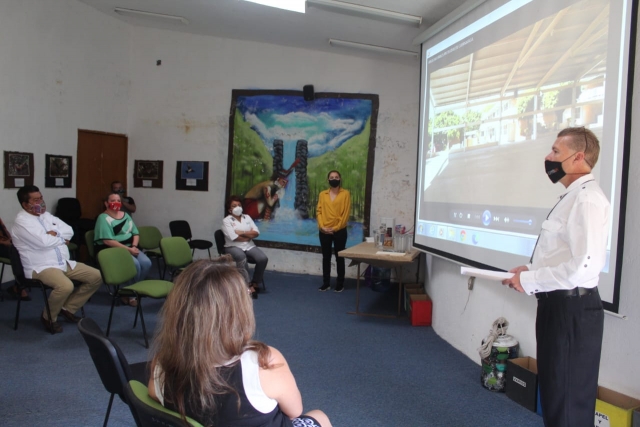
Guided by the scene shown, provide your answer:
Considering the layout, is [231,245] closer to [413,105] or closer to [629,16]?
[413,105]

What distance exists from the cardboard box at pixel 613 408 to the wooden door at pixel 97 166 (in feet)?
21.5

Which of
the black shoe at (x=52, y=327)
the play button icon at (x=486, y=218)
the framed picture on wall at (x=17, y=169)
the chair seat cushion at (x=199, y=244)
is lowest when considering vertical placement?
the black shoe at (x=52, y=327)

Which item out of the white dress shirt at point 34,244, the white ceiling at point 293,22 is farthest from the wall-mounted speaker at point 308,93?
the white dress shirt at point 34,244

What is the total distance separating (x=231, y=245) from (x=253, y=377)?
14.8ft

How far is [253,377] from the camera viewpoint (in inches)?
54.6

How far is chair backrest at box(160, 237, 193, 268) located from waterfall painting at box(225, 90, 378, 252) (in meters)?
2.11

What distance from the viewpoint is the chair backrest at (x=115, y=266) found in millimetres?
3896

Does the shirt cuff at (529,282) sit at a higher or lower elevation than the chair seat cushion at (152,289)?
higher

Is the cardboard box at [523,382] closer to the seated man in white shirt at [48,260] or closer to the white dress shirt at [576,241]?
the white dress shirt at [576,241]

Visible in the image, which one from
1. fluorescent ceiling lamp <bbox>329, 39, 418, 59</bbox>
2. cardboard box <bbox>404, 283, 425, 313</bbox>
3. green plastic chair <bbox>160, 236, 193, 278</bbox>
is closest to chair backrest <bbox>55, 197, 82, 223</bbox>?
green plastic chair <bbox>160, 236, 193, 278</bbox>

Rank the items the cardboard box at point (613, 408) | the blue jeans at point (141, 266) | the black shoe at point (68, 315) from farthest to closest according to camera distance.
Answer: the blue jeans at point (141, 266), the black shoe at point (68, 315), the cardboard box at point (613, 408)

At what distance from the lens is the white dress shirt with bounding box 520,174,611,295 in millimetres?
1871

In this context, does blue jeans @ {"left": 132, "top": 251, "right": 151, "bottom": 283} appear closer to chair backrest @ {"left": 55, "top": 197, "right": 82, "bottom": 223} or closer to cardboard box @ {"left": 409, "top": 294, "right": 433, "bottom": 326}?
chair backrest @ {"left": 55, "top": 197, "right": 82, "bottom": 223}

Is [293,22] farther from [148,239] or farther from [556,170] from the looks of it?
[556,170]
